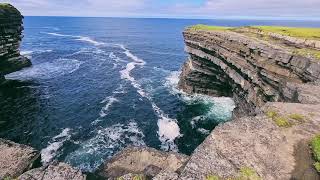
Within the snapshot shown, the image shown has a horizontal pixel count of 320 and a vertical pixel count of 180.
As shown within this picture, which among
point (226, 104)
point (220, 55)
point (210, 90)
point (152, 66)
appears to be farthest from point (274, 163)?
point (152, 66)

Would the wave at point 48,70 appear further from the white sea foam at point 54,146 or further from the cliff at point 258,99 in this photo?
the cliff at point 258,99

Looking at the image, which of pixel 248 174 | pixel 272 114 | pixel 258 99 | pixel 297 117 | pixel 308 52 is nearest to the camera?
pixel 248 174

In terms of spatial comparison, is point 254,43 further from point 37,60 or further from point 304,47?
point 37,60

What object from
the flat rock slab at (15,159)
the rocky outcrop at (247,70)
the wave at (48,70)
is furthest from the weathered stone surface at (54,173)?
the wave at (48,70)

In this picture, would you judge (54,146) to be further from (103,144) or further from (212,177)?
(212,177)

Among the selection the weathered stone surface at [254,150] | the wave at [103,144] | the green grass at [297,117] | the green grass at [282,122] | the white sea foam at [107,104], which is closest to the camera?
the weathered stone surface at [254,150]

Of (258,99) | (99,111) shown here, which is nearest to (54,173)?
(258,99)
